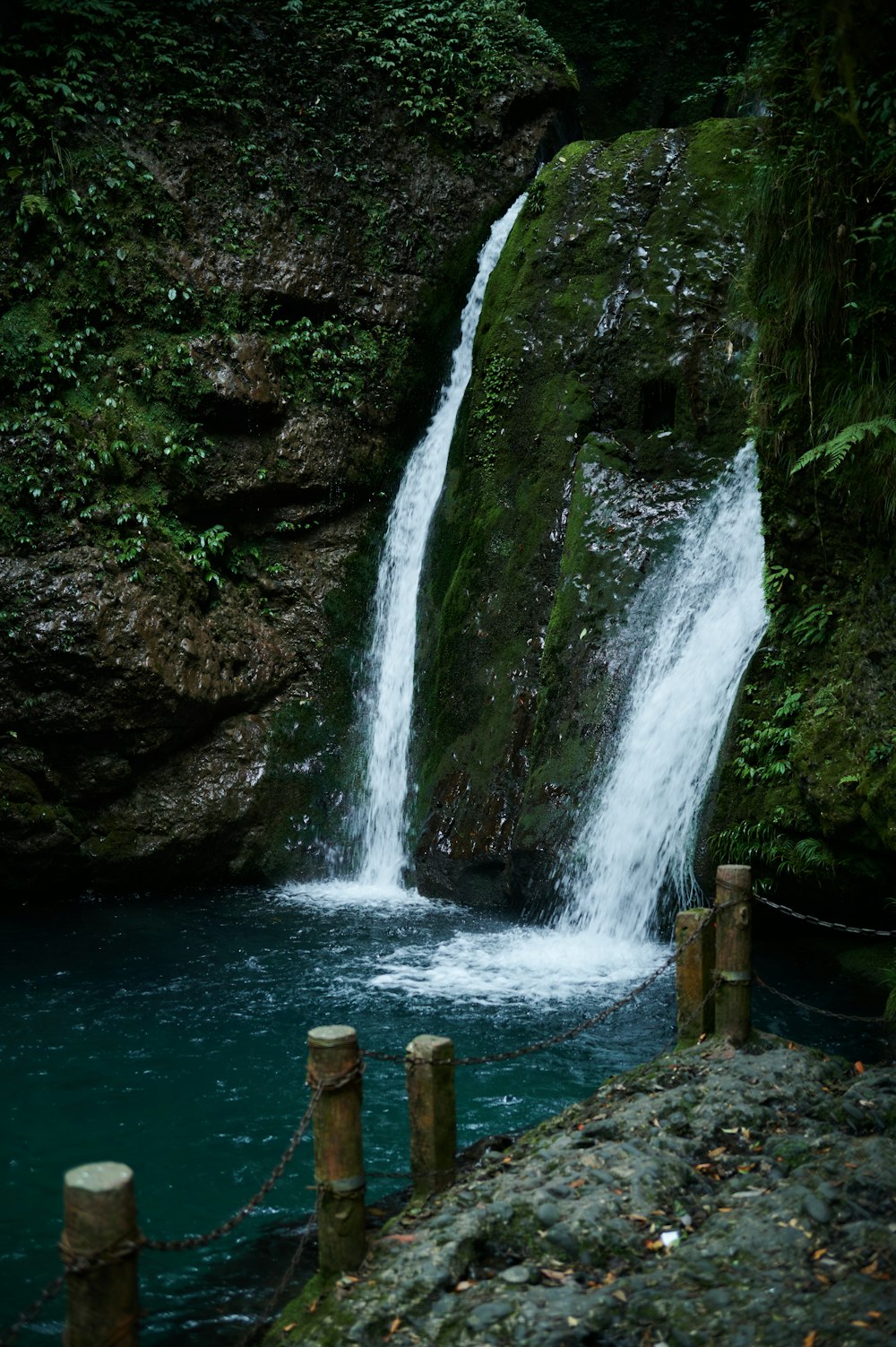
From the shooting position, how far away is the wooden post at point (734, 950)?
501 cm

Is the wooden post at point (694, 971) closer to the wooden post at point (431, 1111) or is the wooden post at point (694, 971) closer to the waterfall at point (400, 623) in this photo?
the wooden post at point (431, 1111)

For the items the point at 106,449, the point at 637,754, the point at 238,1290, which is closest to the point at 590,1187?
the point at 238,1290

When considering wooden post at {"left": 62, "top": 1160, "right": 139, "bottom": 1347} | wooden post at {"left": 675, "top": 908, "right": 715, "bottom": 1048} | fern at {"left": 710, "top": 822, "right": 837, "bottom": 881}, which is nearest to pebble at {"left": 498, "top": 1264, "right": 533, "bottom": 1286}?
wooden post at {"left": 62, "top": 1160, "right": 139, "bottom": 1347}

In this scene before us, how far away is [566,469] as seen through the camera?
10469 millimetres

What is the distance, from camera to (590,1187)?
3.85 meters

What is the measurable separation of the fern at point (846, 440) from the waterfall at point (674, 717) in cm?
149

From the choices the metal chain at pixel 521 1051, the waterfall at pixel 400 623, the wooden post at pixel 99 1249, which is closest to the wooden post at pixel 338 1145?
Result: the metal chain at pixel 521 1051

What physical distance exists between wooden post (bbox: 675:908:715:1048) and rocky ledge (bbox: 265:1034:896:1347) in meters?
0.52

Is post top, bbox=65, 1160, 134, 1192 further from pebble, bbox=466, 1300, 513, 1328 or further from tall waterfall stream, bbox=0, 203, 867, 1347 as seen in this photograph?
tall waterfall stream, bbox=0, 203, 867, 1347

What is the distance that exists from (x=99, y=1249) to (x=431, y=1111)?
55.1 inches

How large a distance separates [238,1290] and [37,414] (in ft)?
29.3

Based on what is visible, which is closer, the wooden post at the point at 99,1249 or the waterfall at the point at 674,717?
the wooden post at the point at 99,1249

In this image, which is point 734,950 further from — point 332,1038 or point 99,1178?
point 99,1178

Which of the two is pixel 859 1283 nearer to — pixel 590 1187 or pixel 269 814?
pixel 590 1187
